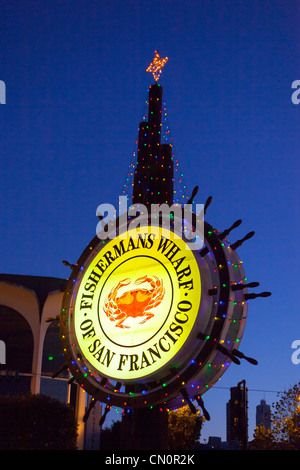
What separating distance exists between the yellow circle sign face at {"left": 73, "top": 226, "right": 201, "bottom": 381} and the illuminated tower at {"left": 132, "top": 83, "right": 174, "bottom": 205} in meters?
2.70

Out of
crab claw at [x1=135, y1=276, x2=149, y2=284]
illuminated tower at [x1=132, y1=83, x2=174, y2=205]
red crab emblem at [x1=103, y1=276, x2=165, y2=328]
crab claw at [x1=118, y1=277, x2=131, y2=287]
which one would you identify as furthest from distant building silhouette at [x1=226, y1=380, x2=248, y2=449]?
illuminated tower at [x1=132, y1=83, x2=174, y2=205]

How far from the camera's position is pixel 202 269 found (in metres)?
14.7

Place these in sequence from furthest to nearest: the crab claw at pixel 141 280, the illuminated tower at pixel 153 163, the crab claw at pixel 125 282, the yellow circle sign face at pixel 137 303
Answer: the illuminated tower at pixel 153 163 < the crab claw at pixel 125 282 < the crab claw at pixel 141 280 < the yellow circle sign face at pixel 137 303

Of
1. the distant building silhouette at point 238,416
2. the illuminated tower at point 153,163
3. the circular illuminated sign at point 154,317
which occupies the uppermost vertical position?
the illuminated tower at point 153,163

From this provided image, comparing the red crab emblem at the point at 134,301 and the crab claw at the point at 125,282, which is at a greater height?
the crab claw at the point at 125,282

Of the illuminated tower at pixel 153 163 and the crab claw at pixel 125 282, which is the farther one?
the illuminated tower at pixel 153 163

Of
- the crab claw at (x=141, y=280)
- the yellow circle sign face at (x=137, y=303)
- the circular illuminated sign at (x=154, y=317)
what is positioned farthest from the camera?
the crab claw at (x=141, y=280)

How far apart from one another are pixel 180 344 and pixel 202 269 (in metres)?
1.93

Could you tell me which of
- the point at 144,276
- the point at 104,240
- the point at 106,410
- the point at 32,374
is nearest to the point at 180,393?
the point at 106,410

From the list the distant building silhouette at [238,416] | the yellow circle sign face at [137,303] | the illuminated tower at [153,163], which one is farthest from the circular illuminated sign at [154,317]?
the illuminated tower at [153,163]

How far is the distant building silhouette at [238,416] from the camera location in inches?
581

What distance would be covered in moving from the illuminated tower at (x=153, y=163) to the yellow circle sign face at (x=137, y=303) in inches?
106

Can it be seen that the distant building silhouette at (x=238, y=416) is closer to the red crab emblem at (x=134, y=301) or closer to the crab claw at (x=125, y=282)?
the red crab emblem at (x=134, y=301)
